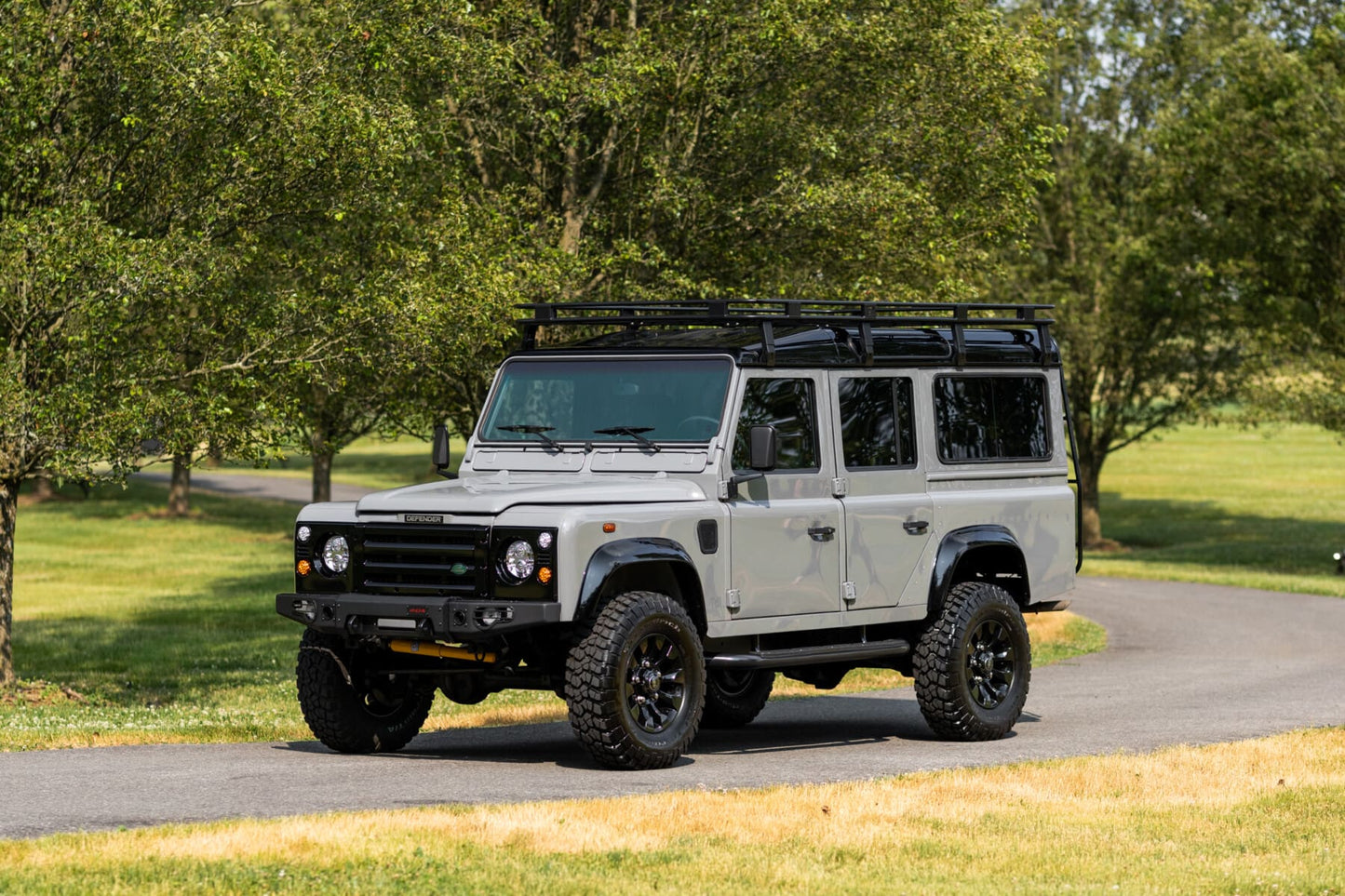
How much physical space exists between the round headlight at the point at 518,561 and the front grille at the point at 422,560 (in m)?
0.12

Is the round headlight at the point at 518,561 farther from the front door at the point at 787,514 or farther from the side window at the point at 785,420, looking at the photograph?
the side window at the point at 785,420

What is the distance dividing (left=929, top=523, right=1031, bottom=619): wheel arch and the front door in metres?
0.95

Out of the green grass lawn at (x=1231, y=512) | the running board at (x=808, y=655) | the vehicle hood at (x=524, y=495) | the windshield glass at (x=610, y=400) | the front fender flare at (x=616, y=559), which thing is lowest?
the green grass lawn at (x=1231, y=512)

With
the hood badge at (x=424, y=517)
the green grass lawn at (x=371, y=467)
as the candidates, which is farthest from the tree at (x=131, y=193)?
the green grass lawn at (x=371, y=467)

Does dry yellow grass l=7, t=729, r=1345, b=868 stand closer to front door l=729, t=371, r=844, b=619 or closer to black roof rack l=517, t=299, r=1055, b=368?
front door l=729, t=371, r=844, b=619

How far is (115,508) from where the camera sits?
52.6m

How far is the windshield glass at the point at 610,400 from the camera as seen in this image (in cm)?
1146

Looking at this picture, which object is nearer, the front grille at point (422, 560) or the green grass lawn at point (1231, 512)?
the front grille at point (422, 560)

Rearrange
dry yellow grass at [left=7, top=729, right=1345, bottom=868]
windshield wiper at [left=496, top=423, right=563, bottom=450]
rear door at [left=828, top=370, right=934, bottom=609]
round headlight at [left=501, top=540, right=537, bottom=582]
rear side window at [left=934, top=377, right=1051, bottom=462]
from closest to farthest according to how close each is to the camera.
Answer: dry yellow grass at [left=7, top=729, right=1345, bottom=868] → round headlight at [left=501, top=540, right=537, bottom=582] → windshield wiper at [left=496, top=423, right=563, bottom=450] → rear door at [left=828, top=370, right=934, bottom=609] → rear side window at [left=934, top=377, right=1051, bottom=462]

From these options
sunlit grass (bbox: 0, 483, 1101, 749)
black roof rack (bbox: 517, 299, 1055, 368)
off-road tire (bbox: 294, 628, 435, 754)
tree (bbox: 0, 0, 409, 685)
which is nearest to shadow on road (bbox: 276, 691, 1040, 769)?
off-road tire (bbox: 294, 628, 435, 754)

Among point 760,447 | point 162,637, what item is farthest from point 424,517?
point 162,637

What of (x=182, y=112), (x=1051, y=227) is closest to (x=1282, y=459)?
(x=1051, y=227)

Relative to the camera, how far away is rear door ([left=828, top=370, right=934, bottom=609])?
1202 cm

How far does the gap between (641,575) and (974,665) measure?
3.01m
